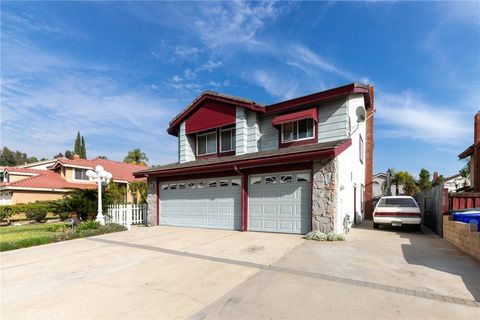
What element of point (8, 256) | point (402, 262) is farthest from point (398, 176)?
point (8, 256)

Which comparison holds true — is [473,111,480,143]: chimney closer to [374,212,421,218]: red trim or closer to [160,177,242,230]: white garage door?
[374,212,421,218]: red trim

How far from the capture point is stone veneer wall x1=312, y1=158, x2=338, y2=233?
374 inches

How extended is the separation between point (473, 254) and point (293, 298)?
5850 millimetres

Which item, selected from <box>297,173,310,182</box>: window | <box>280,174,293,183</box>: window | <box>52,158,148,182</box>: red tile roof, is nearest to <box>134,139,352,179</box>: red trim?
<box>297,173,310,182</box>: window

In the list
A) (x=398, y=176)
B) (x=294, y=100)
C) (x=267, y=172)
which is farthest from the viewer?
(x=398, y=176)

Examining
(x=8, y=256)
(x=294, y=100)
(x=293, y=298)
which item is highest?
(x=294, y=100)

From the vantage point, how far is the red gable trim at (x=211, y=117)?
14.9m

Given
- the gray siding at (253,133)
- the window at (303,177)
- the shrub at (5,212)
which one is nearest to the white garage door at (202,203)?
the gray siding at (253,133)

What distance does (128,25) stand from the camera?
12.0 metres

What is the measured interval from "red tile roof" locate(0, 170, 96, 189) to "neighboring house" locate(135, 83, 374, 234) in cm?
1503

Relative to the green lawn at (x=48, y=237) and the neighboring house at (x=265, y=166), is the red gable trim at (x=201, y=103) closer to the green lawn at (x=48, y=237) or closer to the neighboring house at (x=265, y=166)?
the neighboring house at (x=265, y=166)

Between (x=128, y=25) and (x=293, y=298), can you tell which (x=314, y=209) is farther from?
(x=128, y=25)

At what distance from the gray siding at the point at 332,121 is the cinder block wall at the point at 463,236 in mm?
5051

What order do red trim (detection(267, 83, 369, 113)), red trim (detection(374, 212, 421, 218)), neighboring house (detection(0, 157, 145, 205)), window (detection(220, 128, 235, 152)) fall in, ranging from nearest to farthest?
red trim (detection(374, 212, 421, 218))
red trim (detection(267, 83, 369, 113))
window (detection(220, 128, 235, 152))
neighboring house (detection(0, 157, 145, 205))
